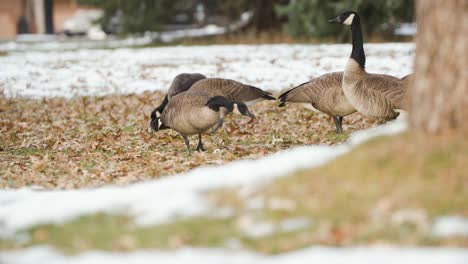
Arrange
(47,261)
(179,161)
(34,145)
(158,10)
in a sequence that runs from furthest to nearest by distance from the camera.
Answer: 1. (158,10)
2. (34,145)
3. (179,161)
4. (47,261)

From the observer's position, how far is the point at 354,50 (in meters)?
10.8

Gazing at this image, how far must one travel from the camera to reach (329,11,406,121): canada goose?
10.1 metres

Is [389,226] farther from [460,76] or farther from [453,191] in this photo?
[460,76]

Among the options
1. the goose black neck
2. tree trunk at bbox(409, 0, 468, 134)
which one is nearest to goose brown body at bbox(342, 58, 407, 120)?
Answer: the goose black neck

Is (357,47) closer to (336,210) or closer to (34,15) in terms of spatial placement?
(336,210)

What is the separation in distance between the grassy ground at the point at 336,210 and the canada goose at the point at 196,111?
3567 millimetres

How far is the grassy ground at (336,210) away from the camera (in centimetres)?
577

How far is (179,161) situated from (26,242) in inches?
170

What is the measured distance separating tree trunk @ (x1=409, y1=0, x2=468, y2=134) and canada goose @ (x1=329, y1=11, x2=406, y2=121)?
135 inches

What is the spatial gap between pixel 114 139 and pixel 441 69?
292 inches

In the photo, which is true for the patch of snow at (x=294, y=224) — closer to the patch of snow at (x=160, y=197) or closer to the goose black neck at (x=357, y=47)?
the patch of snow at (x=160, y=197)

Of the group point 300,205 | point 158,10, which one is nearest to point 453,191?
point 300,205

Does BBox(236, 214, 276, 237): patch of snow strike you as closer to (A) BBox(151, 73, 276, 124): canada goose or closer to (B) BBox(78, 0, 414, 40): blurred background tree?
(A) BBox(151, 73, 276, 124): canada goose

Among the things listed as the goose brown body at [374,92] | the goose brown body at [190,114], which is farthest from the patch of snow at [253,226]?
the goose brown body at [374,92]
